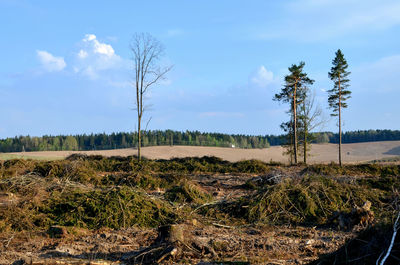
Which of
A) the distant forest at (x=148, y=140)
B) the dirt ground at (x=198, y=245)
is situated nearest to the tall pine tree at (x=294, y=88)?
the dirt ground at (x=198, y=245)

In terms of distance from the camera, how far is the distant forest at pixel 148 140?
77500 millimetres

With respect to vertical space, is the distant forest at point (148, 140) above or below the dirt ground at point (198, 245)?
above

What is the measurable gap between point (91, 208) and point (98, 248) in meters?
2.36

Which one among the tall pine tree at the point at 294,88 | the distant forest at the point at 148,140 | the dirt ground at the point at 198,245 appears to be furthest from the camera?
the distant forest at the point at 148,140

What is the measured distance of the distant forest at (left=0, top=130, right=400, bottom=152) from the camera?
77500mm

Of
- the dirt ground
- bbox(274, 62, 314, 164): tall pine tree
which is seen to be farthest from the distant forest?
the dirt ground

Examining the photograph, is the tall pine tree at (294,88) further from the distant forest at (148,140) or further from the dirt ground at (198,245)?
the distant forest at (148,140)

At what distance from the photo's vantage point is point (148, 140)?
81.4 metres

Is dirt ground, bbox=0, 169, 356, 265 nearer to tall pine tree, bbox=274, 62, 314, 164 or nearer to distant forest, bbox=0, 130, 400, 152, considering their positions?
tall pine tree, bbox=274, 62, 314, 164

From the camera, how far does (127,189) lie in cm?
975

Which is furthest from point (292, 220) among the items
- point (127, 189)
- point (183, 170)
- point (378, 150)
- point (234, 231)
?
point (378, 150)

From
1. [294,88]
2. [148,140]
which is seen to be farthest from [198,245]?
[148,140]

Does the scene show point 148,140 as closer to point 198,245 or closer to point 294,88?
point 294,88

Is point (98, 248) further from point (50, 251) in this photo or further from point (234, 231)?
point (234, 231)
